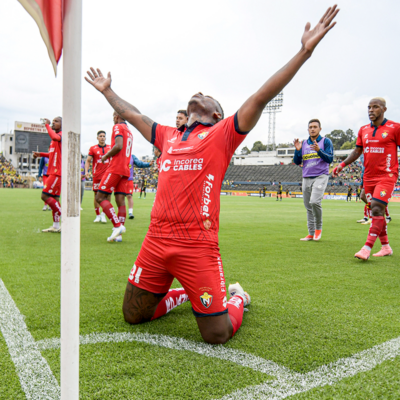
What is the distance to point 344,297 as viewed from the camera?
132 inches

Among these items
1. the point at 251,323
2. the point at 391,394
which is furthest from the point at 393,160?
the point at 391,394

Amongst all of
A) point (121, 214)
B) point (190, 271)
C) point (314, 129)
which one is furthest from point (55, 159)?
point (190, 271)

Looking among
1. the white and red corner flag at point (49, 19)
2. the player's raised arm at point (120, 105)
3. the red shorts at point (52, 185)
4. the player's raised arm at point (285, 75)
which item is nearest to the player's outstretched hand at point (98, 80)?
the player's raised arm at point (120, 105)

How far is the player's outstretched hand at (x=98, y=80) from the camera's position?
2965 millimetres

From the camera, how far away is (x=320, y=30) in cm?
197

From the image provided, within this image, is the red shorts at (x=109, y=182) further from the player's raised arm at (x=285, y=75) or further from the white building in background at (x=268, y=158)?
the white building in background at (x=268, y=158)

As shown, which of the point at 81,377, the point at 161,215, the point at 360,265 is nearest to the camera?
the point at 81,377

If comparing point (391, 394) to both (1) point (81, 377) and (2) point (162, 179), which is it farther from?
(2) point (162, 179)

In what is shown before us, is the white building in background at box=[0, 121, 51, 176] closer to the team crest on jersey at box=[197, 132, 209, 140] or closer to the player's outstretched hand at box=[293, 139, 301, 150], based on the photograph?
the player's outstretched hand at box=[293, 139, 301, 150]

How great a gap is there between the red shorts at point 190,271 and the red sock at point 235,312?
141mm

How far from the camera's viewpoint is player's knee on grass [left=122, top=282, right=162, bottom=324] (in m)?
2.62

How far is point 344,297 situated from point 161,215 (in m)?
1.95

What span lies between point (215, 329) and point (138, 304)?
2.06 ft

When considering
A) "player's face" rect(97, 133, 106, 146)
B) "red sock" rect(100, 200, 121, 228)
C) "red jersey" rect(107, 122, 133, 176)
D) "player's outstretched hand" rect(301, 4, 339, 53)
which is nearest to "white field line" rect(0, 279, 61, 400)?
"player's outstretched hand" rect(301, 4, 339, 53)
